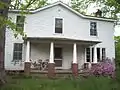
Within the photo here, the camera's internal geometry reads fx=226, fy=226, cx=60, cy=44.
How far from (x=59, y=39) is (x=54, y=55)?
2.91 metres

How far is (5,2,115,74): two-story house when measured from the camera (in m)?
20.6

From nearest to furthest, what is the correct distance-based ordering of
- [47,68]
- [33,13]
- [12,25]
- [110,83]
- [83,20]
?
[110,83] → [12,25] → [47,68] → [33,13] → [83,20]

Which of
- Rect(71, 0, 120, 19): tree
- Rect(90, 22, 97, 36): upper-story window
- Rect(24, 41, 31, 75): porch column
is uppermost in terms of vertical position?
Rect(71, 0, 120, 19): tree

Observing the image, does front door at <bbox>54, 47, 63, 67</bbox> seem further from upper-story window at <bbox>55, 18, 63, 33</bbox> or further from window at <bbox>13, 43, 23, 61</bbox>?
window at <bbox>13, 43, 23, 61</bbox>

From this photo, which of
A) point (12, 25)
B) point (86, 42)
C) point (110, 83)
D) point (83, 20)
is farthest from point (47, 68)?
point (110, 83)

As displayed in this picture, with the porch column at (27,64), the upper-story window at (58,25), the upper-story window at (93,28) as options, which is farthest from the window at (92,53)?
the porch column at (27,64)

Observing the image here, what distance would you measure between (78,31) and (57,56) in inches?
128

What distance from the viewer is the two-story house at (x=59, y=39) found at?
20.6 m

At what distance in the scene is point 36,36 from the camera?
69.2ft

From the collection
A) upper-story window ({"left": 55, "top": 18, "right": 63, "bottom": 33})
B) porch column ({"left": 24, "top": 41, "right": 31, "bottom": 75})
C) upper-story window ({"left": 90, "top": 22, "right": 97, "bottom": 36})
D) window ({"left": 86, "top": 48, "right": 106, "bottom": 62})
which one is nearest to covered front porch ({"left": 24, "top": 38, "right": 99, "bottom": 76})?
porch column ({"left": 24, "top": 41, "right": 31, "bottom": 75})

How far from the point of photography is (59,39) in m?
19.6

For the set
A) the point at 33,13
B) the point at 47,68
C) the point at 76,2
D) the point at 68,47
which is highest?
the point at 76,2

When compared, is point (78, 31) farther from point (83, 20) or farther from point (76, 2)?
point (76, 2)

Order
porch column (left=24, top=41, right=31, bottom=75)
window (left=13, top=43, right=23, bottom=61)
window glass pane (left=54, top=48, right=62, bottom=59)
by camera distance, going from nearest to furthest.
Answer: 1. porch column (left=24, top=41, right=31, bottom=75)
2. window (left=13, top=43, right=23, bottom=61)
3. window glass pane (left=54, top=48, right=62, bottom=59)
